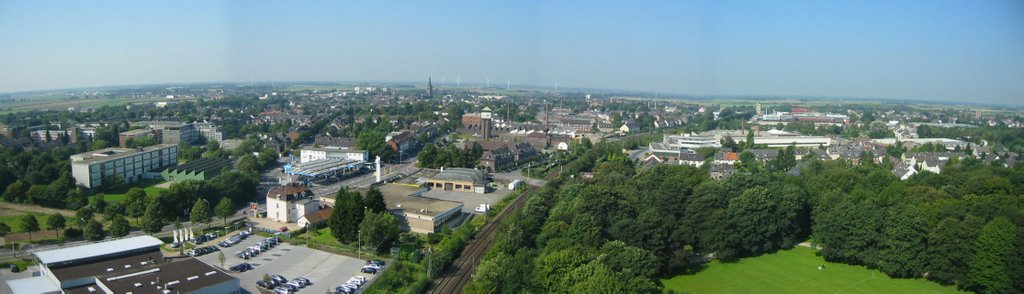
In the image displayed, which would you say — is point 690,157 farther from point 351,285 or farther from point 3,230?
point 3,230

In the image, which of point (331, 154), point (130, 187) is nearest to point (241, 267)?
point (130, 187)

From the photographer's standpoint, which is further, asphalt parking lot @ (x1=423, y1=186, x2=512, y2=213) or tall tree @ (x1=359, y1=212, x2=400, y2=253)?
asphalt parking lot @ (x1=423, y1=186, x2=512, y2=213)

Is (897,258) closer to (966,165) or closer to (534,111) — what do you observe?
(966,165)

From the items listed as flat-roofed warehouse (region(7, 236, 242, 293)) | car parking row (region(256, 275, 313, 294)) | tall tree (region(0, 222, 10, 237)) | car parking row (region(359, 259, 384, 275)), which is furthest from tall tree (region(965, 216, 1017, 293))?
tall tree (region(0, 222, 10, 237))

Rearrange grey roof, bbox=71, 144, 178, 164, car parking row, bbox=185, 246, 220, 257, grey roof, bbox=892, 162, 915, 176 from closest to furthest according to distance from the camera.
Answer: car parking row, bbox=185, 246, 220, 257, grey roof, bbox=71, 144, 178, 164, grey roof, bbox=892, 162, 915, 176

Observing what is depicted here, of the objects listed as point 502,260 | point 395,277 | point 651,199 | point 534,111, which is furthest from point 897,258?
point 534,111

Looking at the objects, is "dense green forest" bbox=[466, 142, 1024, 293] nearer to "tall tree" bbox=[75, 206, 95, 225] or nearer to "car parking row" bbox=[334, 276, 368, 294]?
"car parking row" bbox=[334, 276, 368, 294]

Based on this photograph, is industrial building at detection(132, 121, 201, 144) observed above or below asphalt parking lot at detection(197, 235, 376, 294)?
above
